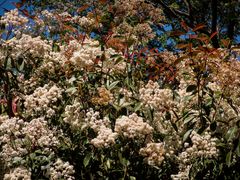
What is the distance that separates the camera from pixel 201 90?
9.14 feet

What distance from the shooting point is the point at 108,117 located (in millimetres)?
2680

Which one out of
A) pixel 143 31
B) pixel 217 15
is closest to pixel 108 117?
pixel 143 31

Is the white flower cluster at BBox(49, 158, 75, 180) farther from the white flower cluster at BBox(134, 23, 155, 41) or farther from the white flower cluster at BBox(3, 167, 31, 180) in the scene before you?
the white flower cluster at BBox(134, 23, 155, 41)

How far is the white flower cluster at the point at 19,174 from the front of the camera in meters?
2.22

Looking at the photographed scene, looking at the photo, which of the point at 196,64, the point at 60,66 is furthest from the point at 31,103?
the point at 196,64

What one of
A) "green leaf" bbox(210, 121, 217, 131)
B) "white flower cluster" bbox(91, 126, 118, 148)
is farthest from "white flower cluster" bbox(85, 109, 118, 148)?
"green leaf" bbox(210, 121, 217, 131)

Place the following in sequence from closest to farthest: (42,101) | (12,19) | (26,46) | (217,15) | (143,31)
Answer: (42,101) < (26,46) < (12,19) < (143,31) < (217,15)

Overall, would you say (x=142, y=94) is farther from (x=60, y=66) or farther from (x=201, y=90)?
(x=60, y=66)

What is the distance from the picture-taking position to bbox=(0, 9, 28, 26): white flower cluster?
3219mm

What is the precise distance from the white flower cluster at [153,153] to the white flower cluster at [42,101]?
632 millimetres

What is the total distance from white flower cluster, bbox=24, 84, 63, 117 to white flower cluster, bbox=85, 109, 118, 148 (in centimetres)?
30

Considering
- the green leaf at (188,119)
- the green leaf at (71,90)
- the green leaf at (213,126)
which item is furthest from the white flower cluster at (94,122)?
the green leaf at (213,126)

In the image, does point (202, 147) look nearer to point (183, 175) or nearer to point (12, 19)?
point (183, 175)

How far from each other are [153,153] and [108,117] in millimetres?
467
